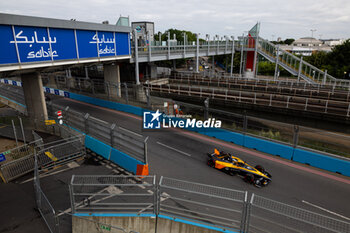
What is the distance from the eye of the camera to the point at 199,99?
80.3 ft

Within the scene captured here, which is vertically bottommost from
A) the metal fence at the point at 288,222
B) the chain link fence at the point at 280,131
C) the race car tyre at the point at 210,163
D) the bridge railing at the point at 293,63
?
the race car tyre at the point at 210,163

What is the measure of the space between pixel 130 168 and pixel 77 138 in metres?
4.22

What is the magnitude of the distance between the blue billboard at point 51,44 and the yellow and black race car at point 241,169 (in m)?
13.2

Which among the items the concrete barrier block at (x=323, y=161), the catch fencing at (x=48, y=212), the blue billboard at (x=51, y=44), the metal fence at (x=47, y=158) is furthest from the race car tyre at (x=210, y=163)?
the blue billboard at (x=51, y=44)

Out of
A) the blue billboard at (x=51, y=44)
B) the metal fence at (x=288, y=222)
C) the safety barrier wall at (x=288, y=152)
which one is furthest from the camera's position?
the blue billboard at (x=51, y=44)

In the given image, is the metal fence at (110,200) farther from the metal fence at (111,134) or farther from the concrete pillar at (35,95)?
the concrete pillar at (35,95)

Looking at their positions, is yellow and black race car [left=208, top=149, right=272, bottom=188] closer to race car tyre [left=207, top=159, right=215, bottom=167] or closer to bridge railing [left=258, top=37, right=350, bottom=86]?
race car tyre [left=207, top=159, right=215, bottom=167]

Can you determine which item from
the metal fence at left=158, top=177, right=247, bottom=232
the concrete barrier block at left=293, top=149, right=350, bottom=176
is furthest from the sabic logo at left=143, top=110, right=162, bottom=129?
the concrete barrier block at left=293, top=149, right=350, bottom=176

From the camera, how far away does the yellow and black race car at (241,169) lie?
34.6 feet

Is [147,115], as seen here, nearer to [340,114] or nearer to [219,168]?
[219,168]

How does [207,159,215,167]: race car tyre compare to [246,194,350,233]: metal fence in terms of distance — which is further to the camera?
[207,159,215,167]: race car tyre

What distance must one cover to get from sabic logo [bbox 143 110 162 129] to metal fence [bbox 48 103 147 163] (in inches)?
203

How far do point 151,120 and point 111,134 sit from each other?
23.6ft

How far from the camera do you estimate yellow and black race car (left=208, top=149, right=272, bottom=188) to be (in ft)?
34.6
